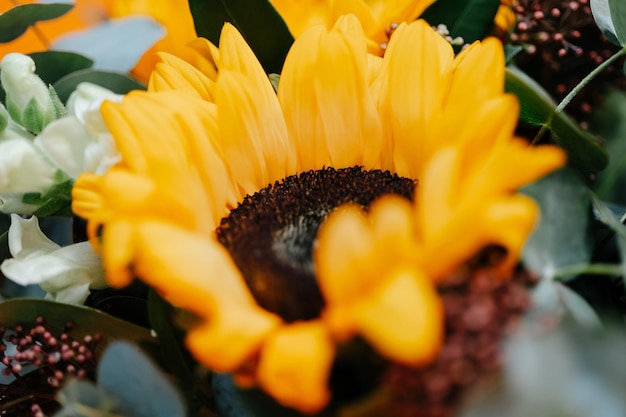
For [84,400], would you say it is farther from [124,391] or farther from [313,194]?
[313,194]

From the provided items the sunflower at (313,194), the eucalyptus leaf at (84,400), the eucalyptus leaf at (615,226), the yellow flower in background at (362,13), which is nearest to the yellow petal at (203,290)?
the sunflower at (313,194)

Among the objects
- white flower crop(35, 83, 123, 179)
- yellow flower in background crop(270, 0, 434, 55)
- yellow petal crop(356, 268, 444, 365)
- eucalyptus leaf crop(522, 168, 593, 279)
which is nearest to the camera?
yellow petal crop(356, 268, 444, 365)

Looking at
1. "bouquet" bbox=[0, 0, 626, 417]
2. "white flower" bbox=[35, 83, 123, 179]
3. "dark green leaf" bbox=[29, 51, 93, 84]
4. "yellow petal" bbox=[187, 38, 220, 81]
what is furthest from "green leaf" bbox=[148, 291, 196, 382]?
"dark green leaf" bbox=[29, 51, 93, 84]

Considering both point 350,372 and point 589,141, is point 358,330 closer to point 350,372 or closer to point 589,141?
point 350,372

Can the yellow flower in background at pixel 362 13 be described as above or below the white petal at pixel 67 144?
above

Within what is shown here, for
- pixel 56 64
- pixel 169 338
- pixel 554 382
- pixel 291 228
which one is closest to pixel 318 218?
pixel 291 228

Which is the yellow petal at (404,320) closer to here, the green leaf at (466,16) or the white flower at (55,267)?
the white flower at (55,267)

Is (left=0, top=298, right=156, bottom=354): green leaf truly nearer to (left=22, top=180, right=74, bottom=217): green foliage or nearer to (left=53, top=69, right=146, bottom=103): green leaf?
(left=22, top=180, right=74, bottom=217): green foliage
